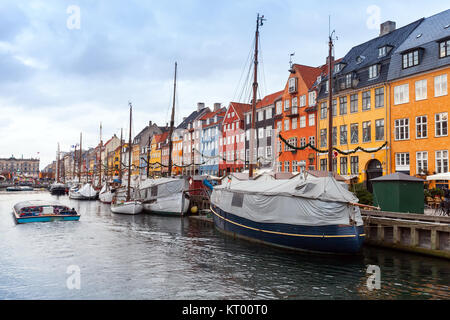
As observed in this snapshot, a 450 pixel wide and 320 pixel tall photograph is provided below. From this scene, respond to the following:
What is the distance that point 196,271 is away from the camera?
16859 millimetres

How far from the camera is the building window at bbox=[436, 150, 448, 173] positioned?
33.9 metres

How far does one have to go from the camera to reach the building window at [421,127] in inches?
1419

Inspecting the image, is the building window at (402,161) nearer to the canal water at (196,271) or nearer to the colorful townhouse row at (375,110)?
the colorful townhouse row at (375,110)

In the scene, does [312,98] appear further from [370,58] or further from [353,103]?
[370,58]

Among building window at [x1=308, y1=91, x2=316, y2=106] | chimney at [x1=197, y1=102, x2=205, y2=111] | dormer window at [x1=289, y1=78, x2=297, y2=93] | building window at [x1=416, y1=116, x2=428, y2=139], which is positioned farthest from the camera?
chimney at [x1=197, y1=102, x2=205, y2=111]

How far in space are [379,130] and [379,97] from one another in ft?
11.5

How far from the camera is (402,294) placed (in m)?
13.4

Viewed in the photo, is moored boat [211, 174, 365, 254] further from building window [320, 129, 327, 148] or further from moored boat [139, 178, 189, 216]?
building window [320, 129, 327, 148]

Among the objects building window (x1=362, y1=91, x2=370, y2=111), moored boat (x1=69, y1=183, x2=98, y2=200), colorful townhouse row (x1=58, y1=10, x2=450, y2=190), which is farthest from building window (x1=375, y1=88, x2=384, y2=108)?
moored boat (x1=69, y1=183, x2=98, y2=200)

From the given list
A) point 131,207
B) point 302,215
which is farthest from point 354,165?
point 302,215

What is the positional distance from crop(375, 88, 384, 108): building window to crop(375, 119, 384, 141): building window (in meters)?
1.65

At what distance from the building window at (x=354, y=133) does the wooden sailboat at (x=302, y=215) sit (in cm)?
2190
